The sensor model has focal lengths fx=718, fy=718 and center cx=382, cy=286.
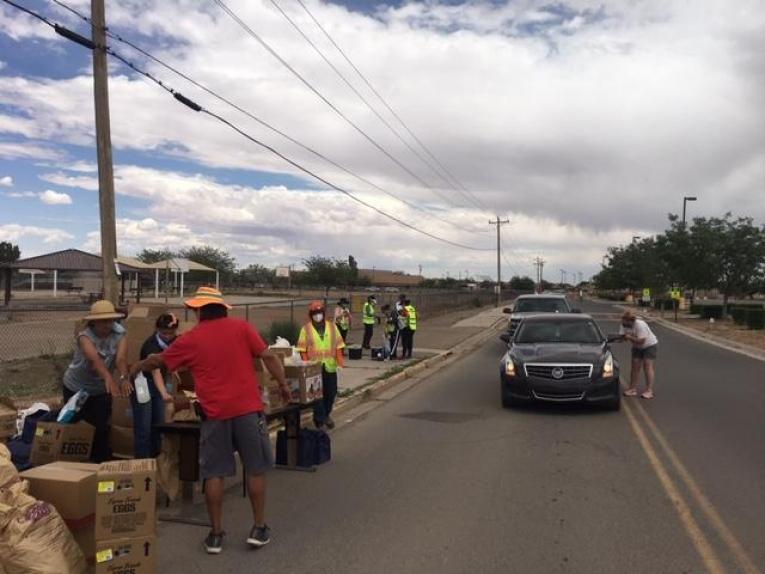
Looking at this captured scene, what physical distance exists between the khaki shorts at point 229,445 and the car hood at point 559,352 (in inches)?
251

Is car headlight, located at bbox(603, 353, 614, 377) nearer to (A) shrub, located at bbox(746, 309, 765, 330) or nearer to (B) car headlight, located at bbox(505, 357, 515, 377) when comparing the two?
(B) car headlight, located at bbox(505, 357, 515, 377)

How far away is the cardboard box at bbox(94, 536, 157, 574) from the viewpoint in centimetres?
395

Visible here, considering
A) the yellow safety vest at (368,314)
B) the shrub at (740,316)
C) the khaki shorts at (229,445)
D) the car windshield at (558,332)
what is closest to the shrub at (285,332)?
the yellow safety vest at (368,314)

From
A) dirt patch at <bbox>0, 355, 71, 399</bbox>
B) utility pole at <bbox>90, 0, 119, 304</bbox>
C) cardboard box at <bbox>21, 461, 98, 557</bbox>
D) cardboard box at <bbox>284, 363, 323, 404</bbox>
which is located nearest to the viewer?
cardboard box at <bbox>21, 461, 98, 557</bbox>

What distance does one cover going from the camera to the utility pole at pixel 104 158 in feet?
36.1

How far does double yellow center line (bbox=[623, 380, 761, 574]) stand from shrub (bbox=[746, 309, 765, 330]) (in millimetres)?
24688

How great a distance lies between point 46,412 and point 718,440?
7327mm

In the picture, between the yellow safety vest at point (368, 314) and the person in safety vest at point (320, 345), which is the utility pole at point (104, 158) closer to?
the person in safety vest at point (320, 345)

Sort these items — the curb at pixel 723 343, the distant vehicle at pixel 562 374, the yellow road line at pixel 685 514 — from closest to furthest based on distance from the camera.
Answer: the yellow road line at pixel 685 514 < the distant vehicle at pixel 562 374 < the curb at pixel 723 343

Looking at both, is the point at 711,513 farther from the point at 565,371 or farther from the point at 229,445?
the point at 565,371

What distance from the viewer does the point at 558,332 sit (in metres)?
12.0

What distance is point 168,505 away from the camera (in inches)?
236

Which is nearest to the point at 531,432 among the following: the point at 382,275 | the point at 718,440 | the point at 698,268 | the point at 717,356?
the point at 718,440

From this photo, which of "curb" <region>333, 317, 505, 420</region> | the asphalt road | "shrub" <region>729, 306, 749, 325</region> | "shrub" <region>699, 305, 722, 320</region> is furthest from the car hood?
"shrub" <region>699, 305, 722, 320</region>
